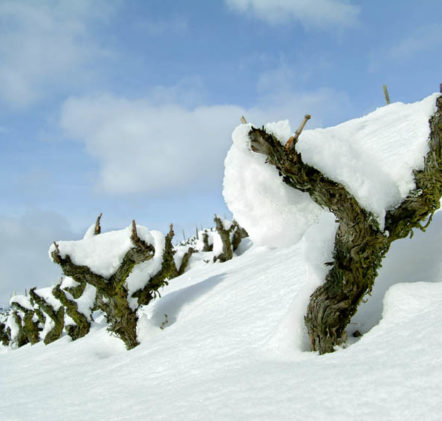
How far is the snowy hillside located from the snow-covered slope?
0.4 inches

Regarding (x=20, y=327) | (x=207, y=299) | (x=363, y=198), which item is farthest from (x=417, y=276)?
(x=20, y=327)

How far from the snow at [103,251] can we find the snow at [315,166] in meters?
4.55

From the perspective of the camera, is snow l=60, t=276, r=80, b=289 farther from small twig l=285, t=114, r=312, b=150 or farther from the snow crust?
small twig l=285, t=114, r=312, b=150

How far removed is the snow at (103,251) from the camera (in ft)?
26.9

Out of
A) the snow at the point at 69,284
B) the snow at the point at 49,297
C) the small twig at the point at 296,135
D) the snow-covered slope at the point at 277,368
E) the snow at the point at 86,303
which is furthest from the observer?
the snow at the point at 49,297

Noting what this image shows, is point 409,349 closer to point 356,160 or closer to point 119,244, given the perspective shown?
point 356,160

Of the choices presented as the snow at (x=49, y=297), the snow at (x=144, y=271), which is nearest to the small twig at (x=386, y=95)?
the snow at (x=144, y=271)

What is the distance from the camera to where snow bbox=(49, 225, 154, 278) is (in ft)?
26.9

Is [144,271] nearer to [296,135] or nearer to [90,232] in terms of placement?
[90,232]

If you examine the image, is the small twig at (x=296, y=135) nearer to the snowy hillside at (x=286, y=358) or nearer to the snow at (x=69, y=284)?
the snowy hillside at (x=286, y=358)

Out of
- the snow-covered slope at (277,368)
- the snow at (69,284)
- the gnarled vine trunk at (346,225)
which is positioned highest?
the snow at (69,284)

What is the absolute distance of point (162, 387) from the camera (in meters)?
4.18

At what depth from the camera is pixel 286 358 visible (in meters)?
3.71

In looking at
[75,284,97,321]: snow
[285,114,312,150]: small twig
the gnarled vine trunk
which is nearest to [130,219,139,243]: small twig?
the gnarled vine trunk
